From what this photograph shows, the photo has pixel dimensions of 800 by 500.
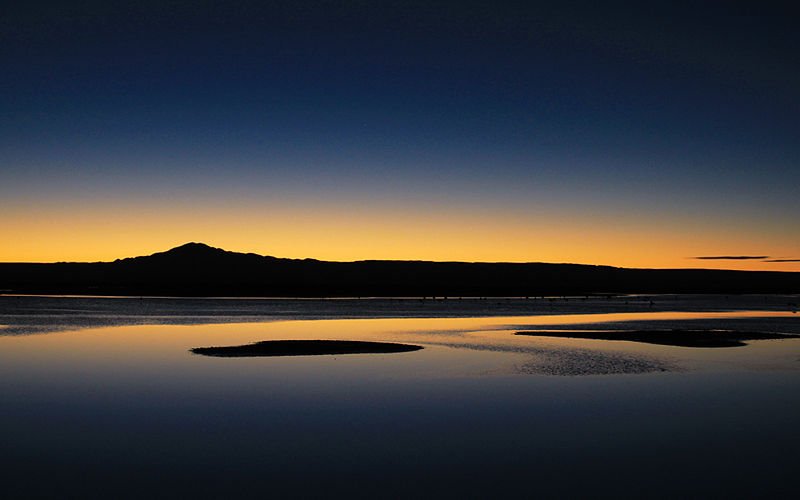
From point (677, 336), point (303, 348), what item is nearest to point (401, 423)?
point (303, 348)

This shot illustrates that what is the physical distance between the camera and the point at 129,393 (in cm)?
2242

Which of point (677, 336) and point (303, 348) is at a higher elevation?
point (677, 336)

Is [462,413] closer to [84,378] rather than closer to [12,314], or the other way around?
[84,378]

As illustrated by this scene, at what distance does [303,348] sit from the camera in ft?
118

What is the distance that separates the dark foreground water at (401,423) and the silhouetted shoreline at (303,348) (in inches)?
61.7

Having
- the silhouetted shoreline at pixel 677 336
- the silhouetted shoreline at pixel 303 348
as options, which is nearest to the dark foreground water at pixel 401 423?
the silhouetted shoreline at pixel 303 348

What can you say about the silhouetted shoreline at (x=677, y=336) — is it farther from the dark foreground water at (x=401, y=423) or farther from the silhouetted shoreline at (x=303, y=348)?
the silhouetted shoreline at (x=303, y=348)

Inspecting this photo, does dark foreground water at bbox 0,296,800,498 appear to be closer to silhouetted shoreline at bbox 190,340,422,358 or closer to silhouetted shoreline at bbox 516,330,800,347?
silhouetted shoreline at bbox 190,340,422,358

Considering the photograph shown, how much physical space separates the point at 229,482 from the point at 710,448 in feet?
35.1

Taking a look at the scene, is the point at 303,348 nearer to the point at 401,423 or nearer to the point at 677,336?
the point at 401,423

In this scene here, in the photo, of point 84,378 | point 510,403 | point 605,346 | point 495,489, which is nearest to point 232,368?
point 84,378

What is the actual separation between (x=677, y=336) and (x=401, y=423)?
31.4 metres

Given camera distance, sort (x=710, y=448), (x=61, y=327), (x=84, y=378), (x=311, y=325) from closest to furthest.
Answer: (x=710, y=448) < (x=84, y=378) < (x=61, y=327) < (x=311, y=325)

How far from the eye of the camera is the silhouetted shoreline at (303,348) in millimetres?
33531
